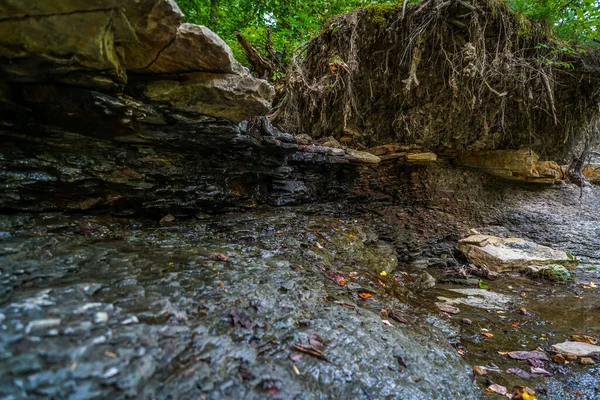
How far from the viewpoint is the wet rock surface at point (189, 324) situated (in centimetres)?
121

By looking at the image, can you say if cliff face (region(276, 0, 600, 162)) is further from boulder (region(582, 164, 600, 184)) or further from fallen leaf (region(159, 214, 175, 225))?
fallen leaf (region(159, 214, 175, 225))

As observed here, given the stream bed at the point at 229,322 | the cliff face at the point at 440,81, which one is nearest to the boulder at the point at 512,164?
the cliff face at the point at 440,81

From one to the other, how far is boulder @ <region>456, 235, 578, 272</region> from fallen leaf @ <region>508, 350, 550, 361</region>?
267 centimetres

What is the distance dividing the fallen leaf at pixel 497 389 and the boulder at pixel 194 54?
3534 mm

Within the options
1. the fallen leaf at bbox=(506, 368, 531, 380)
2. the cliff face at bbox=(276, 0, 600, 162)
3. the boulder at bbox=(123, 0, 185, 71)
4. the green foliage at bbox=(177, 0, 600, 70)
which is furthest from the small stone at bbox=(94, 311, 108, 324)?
the green foliage at bbox=(177, 0, 600, 70)

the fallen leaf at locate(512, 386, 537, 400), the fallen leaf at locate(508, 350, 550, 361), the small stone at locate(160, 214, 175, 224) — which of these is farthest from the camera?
the small stone at locate(160, 214, 175, 224)

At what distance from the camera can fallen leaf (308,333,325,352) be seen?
1820mm

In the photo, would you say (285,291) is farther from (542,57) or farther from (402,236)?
(542,57)

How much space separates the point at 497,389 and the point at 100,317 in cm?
265

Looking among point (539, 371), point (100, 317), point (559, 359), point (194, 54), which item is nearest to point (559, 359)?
point (559, 359)

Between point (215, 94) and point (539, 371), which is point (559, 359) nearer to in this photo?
point (539, 371)

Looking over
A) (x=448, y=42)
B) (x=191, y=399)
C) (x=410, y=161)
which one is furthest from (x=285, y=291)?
(x=448, y=42)

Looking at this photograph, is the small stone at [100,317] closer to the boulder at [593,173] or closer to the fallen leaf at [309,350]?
the fallen leaf at [309,350]

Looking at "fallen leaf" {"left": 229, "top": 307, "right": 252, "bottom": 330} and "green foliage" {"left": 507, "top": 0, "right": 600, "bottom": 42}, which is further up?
"green foliage" {"left": 507, "top": 0, "right": 600, "bottom": 42}
